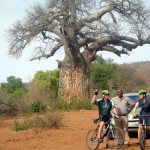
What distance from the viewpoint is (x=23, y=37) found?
2659 centimetres

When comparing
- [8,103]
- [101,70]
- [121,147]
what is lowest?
[121,147]

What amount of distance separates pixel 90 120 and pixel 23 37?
9.03m

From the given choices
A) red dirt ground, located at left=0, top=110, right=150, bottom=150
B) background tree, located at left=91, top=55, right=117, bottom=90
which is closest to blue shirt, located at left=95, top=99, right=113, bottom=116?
red dirt ground, located at left=0, top=110, right=150, bottom=150

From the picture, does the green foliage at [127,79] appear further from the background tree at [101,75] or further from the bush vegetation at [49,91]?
the background tree at [101,75]

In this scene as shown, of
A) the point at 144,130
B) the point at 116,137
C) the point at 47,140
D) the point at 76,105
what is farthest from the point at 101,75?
the point at 144,130

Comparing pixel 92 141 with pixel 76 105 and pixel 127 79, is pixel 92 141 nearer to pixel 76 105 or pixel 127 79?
pixel 76 105

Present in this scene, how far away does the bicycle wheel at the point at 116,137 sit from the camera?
36.3ft

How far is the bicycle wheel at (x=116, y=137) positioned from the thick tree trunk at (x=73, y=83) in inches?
636

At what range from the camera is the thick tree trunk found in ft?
90.5

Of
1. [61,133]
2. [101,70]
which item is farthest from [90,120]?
[101,70]

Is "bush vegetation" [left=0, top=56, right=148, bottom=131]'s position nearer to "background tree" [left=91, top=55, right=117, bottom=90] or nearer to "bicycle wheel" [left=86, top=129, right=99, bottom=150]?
"background tree" [left=91, top=55, right=117, bottom=90]

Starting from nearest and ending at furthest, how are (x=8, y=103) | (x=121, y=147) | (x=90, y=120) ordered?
(x=121, y=147)
(x=90, y=120)
(x=8, y=103)

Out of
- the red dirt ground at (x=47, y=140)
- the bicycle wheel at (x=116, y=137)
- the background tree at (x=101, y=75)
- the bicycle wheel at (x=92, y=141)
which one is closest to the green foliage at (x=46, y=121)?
the red dirt ground at (x=47, y=140)

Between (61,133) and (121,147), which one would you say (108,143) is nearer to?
(121,147)
